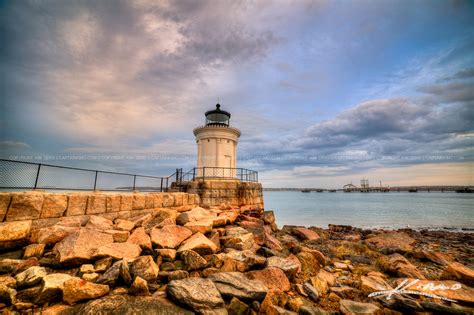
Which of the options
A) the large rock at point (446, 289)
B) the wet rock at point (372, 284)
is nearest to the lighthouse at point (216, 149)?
the wet rock at point (372, 284)

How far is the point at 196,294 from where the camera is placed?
130 inches

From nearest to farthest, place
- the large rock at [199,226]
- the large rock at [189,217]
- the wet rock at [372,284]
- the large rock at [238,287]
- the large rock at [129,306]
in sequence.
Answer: the large rock at [129,306]
the large rock at [238,287]
the wet rock at [372,284]
the large rock at [199,226]
the large rock at [189,217]

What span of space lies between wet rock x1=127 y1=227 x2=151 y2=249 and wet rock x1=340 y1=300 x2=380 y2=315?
4.08 meters

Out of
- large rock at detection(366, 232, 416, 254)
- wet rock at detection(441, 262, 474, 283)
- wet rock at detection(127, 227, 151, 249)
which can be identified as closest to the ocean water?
large rock at detection(366, 232, 416, 254)

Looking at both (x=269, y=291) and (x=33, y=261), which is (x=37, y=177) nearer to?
(x=33, y=261)

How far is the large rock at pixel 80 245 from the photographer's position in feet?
12.5

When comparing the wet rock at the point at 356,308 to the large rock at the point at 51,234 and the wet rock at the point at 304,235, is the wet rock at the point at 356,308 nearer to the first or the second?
the large rock at the point at 51,234

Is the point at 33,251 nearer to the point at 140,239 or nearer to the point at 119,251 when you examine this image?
the point at 119,251

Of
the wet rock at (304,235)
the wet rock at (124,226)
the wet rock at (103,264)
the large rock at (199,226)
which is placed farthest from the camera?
the wet rock at (304,235)

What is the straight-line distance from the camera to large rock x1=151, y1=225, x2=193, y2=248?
4.93 metres

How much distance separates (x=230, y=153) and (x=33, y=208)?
40.4 feet

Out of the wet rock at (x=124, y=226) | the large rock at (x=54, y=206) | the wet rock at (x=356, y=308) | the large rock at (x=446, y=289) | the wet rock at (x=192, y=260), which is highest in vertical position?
the large rock at (x=54, y=206)

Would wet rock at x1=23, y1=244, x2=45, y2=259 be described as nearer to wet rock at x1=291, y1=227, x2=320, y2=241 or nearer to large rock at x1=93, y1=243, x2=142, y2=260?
large rock at x1=93, y1=243, x2=142, y2=260

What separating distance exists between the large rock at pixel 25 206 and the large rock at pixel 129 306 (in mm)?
3061
